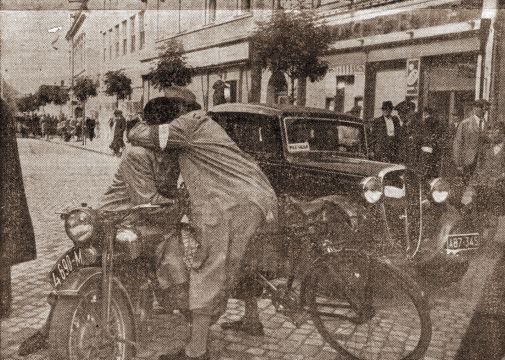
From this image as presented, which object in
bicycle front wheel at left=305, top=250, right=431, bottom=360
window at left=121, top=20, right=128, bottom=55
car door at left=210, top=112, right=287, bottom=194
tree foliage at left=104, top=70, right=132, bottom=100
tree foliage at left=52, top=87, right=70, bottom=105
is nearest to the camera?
bicycle front wheel at left=305, top=250, right=431, bottom=360

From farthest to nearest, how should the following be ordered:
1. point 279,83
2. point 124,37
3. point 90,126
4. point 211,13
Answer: point 90,126 < point 211,13 < point 279,83 < point 124,37

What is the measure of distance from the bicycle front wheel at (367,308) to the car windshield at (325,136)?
264cm

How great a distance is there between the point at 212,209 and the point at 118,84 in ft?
37.0

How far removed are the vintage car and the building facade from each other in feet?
17.3

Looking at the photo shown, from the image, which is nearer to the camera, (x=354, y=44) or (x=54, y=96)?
(x=354, y=44)

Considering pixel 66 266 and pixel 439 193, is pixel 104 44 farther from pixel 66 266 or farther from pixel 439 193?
pixel 66 266

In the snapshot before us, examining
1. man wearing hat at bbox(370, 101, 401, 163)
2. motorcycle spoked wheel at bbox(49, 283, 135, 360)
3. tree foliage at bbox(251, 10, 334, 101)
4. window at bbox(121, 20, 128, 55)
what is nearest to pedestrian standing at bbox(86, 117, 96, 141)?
window at bbox(121, 20, 128, 55)

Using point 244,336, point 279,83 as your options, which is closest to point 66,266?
point 244,336

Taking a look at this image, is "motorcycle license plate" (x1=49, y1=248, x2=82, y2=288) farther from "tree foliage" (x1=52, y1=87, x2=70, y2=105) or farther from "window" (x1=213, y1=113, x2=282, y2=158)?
"tree foliage" (x1=52, y1=87, x2=70, y2=105)

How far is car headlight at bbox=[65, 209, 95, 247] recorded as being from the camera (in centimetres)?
322

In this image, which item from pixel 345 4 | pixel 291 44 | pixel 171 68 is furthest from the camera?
pixel 345 4

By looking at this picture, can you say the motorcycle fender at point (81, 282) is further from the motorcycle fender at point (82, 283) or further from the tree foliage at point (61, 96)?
the tree foliage at point (61, 96)

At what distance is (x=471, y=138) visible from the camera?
1021 centimetres

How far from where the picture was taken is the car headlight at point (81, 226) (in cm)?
322
